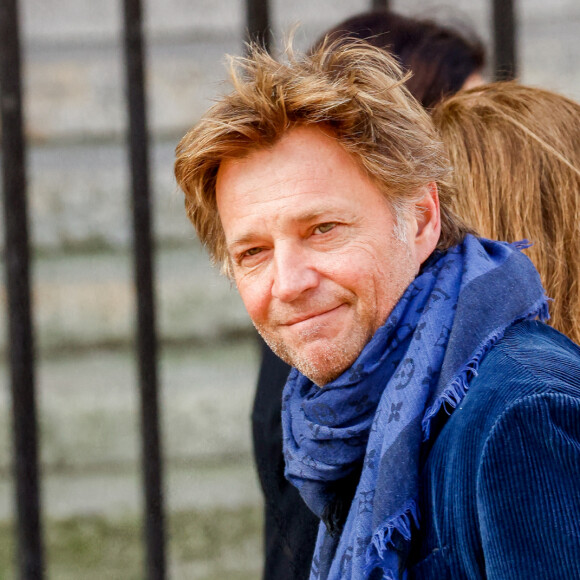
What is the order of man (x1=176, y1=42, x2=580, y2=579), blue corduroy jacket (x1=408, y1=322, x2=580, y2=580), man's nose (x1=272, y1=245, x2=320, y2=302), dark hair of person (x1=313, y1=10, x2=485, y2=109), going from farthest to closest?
1. dark hair of person (x1=313, y1=10, x2=485, y2=109)
2. man's nose (x1=272, y1=245, x2=320, y2=302)
3. man (x1=176, y1=42, x2=580, y2=579)
4. blue corduroy jacket (x1=408, y1=322, x2=580, y2=580)

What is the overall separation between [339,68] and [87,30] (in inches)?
63.8

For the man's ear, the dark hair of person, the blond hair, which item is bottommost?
the man's ear

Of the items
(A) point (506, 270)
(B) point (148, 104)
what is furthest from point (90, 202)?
(A) point (506, 270)

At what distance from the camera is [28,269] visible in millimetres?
2938

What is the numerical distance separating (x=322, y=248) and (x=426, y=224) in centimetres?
23

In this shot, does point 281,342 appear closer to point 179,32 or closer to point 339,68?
point 339,68

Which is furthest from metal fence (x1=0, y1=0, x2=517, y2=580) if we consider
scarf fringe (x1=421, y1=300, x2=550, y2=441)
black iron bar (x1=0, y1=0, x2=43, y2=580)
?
scarf fringe (x1=421, y1=300, x2=550, y2=441)

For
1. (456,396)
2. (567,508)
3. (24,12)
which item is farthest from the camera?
(24,12)

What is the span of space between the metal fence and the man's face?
1.52 metres

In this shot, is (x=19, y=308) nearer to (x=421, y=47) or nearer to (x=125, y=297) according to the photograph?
(x=125, y=297)

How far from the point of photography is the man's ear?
156 cm

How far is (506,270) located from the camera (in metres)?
1.40

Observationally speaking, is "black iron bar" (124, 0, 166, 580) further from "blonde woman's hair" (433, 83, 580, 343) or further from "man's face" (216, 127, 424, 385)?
"man's face" (216, 127, 424, 385)

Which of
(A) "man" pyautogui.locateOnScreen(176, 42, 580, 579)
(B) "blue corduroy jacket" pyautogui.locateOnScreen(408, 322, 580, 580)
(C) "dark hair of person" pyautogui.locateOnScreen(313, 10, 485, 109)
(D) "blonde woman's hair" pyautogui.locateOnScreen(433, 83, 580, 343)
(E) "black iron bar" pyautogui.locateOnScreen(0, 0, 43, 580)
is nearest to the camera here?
(B) "blue corduroy jacket" pyautogui.locateOnScreen(408, 322, 580, 580)
